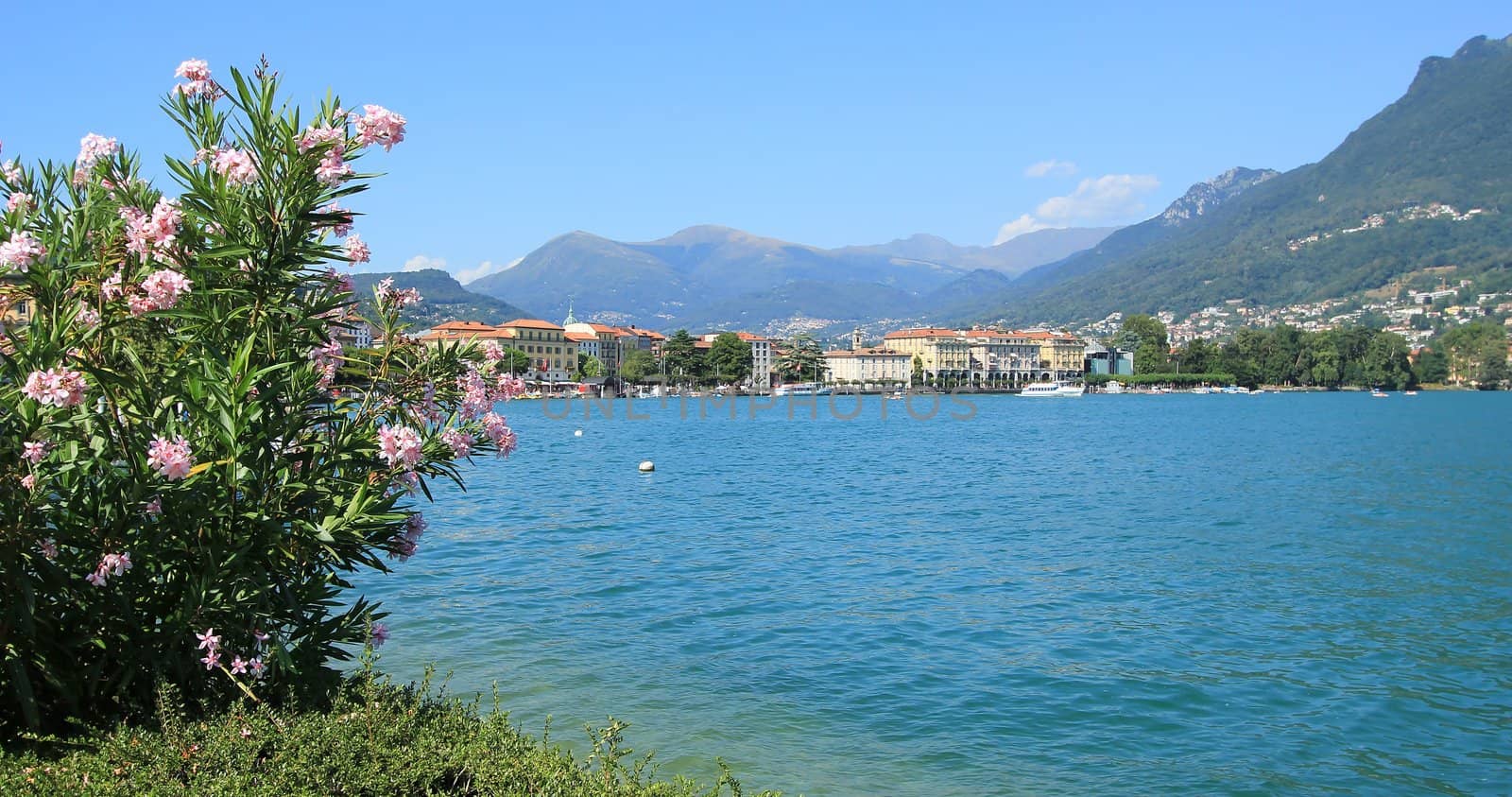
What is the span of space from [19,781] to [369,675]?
1737 mm

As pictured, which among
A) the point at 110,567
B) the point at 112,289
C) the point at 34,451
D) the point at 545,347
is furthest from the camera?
the point at 545,347

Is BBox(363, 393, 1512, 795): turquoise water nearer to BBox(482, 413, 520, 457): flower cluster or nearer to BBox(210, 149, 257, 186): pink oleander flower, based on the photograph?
BBox(482, 413, 520, 457): flower cluster

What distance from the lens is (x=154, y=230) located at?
5.73m

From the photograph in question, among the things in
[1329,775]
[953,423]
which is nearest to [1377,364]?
[953,423]

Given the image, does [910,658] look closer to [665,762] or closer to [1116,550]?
[665,762]

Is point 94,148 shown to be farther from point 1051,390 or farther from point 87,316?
point 1051,390

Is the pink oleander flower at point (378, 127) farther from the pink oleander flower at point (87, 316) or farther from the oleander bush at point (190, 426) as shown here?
the pink oleander flower at point (87, 316)

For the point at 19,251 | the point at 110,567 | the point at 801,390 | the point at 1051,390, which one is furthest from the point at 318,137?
the point at 1051,390

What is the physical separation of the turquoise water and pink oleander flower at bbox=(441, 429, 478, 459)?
13.6 ft

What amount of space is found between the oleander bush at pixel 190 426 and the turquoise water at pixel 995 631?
4.36 meters

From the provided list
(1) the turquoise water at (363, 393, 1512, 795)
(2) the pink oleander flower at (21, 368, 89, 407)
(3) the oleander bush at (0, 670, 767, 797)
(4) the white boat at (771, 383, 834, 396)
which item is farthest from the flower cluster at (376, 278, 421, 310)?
(4) the white boat at (771, 383, 834, 396)

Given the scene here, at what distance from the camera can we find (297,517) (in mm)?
6289

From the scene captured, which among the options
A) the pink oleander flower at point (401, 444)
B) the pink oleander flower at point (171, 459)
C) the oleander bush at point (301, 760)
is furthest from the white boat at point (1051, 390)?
the pink oleander flower at point (171, 459)

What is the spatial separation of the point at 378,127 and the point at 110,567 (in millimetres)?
2789
